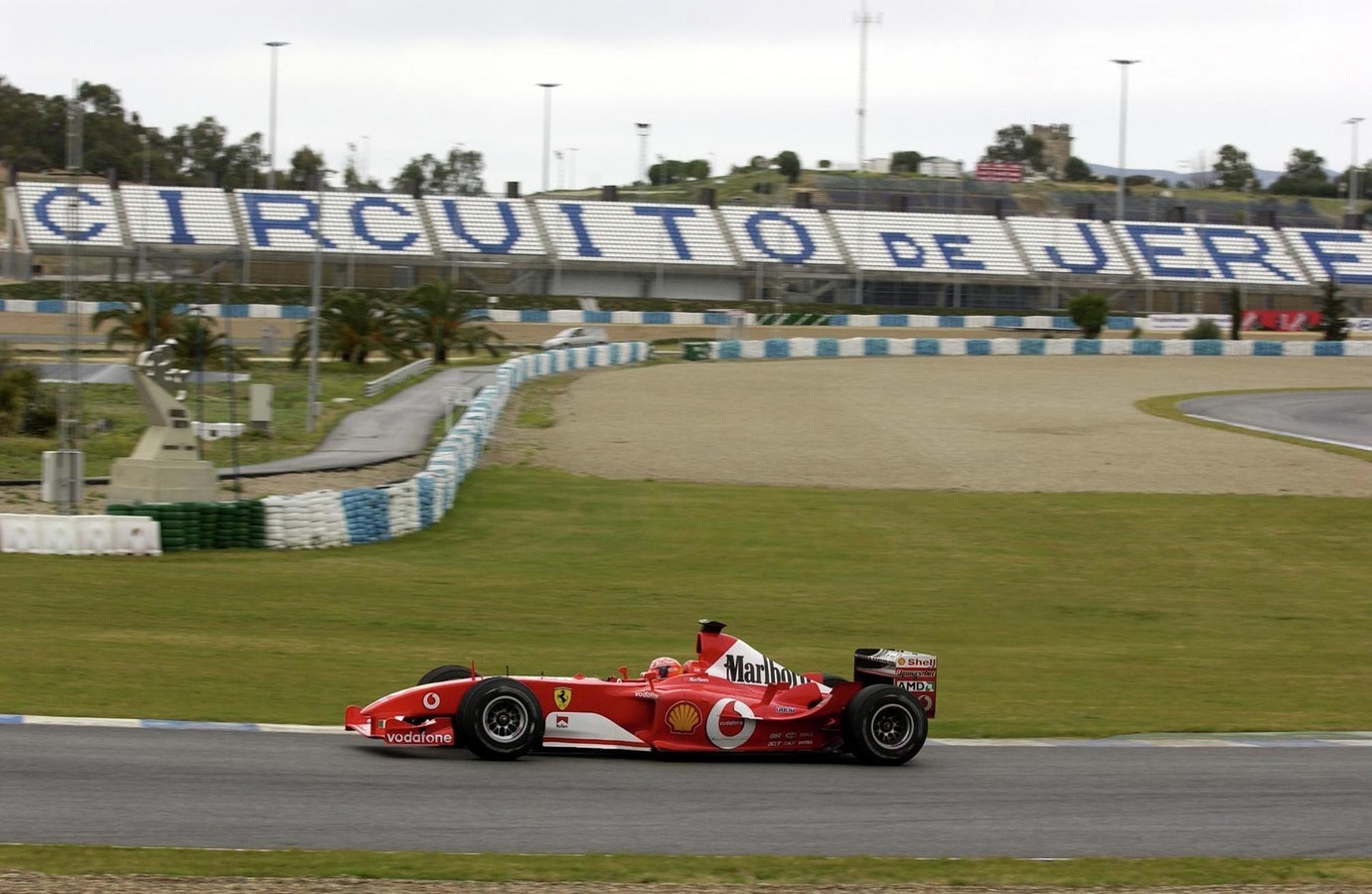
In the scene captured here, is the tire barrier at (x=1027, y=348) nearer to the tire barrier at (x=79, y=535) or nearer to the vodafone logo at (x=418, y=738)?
the tire barrier at (x=79, y=535)

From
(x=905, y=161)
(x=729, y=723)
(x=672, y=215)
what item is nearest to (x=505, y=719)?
(x=729, y=723)

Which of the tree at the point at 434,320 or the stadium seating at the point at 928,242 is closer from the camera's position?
the tree at the point at 434,320

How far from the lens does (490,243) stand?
92.4 meters

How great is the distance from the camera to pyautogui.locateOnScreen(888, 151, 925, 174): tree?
15875 centimetres

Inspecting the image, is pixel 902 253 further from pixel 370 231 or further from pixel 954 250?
pixel 370 231

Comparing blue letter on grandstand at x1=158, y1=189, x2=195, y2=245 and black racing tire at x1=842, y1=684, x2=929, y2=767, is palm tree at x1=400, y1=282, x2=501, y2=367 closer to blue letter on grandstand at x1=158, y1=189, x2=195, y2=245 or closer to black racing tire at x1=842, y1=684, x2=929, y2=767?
blue letter on grandstand at x1=158, y1=189, x2=195, y2=245

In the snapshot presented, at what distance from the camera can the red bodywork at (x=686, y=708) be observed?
1141 centimetres

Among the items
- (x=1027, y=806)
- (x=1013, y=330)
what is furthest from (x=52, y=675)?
(x=1013, y=330)

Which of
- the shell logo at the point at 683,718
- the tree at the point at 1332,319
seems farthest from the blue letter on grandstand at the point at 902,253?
the shell logo at the point at 683,718

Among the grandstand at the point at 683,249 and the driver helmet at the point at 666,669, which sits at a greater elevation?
the grandstand at the point at 683,249

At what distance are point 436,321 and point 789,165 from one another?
8400 centimetres

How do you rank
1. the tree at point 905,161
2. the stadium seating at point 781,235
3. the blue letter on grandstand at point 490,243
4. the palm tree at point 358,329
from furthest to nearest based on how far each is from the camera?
Result: 1. the tree at point 905,161
2. the stadium seating at point 781,235
3. the blue letter on grandstand at point 490,243
4. the palm tree at point 358,329

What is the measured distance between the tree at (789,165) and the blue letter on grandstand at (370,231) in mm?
48710

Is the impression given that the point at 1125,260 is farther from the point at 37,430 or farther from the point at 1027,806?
the point at 1027,806
